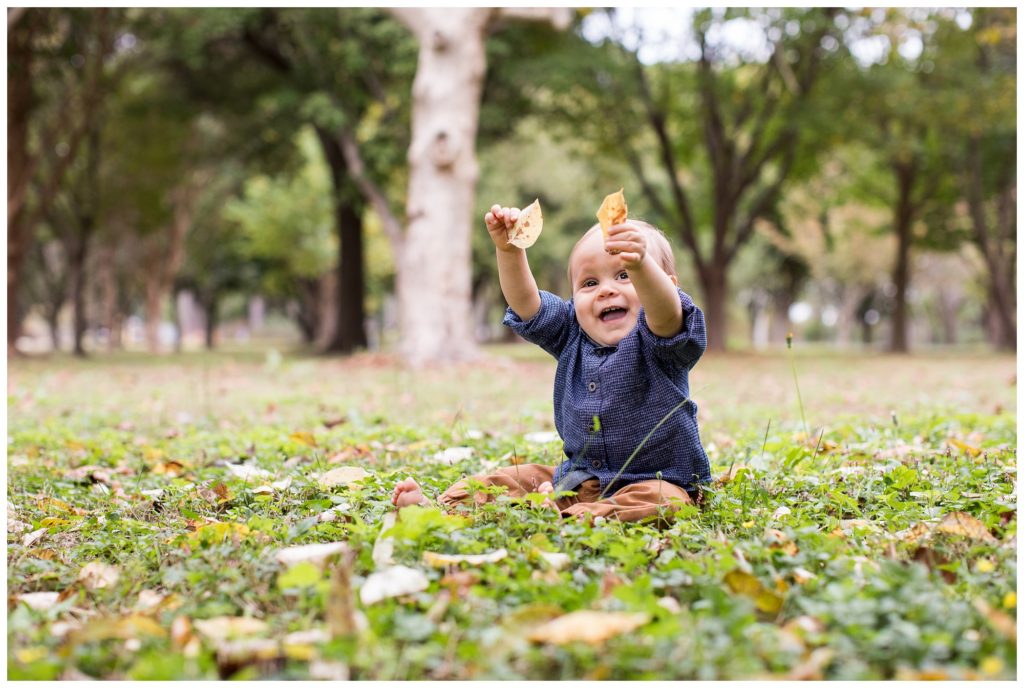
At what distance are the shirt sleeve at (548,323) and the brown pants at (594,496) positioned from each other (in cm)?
49

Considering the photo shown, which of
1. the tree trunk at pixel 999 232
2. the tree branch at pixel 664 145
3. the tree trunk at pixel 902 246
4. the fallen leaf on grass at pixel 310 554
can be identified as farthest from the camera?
the tree trunk at pixel 902 246

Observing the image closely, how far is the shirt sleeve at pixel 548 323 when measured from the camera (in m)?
3.32

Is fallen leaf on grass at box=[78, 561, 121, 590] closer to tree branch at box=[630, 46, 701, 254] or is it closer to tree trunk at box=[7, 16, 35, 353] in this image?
tree trunk at box=[7, 16, 35, 353]

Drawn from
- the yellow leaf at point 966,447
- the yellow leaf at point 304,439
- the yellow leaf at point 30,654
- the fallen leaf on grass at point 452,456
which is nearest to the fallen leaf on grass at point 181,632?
the yellow leaf at point 30,654

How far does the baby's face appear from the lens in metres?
3.15

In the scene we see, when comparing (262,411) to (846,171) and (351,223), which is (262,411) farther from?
(846,171)

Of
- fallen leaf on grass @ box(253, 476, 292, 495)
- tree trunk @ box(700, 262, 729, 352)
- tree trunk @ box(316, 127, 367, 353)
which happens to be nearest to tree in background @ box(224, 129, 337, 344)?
tree trunk @ box(316, 127, 367, 353)

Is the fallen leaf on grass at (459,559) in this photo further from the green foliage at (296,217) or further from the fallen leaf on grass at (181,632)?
the green foliage at (296,217)

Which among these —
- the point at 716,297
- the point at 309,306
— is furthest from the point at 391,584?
the point at 309,306

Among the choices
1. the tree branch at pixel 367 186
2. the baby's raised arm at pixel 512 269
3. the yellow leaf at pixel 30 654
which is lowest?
the yellow leaf at pixel 30 654

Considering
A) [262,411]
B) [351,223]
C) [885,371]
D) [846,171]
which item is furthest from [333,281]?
[262,411]

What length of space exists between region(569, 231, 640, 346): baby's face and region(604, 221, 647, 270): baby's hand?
0.41m

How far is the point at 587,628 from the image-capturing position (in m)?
1.82

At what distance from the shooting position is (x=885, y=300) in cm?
5522
